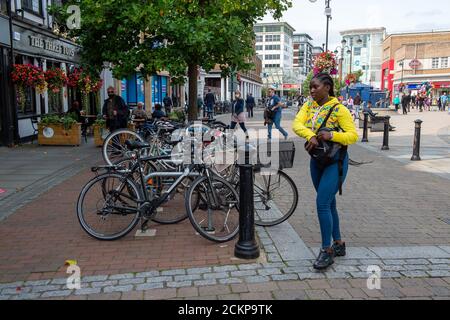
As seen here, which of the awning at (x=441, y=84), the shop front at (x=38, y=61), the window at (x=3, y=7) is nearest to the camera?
the window at (x=3, y=7)

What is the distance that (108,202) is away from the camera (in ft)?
16.8

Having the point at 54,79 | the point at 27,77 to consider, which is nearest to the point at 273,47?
the point at 54,79

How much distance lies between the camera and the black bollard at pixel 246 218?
4.51m

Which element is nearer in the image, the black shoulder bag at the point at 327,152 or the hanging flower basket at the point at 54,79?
the black shoulder bag at the point at 327,152

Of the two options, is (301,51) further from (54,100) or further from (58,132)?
(58,132)

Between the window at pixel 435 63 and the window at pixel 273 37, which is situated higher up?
the window at pixel 273 37

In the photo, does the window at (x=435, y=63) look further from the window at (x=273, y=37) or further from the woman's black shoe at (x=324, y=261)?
the window at (x=273, y=37)

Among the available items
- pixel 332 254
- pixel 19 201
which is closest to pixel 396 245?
pixel 332 254

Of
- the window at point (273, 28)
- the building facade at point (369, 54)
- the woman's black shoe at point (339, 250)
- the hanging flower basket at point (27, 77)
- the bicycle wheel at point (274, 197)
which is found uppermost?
the window at point (273, 28)

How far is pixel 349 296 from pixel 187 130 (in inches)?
174

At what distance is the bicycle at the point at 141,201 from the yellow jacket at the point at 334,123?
48.2 inches

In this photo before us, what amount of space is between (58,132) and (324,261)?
1172 cm

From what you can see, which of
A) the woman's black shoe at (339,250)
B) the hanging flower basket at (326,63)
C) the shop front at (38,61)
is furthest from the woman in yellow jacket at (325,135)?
the hanging flower basket at (326,63)

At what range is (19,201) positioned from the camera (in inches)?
275
